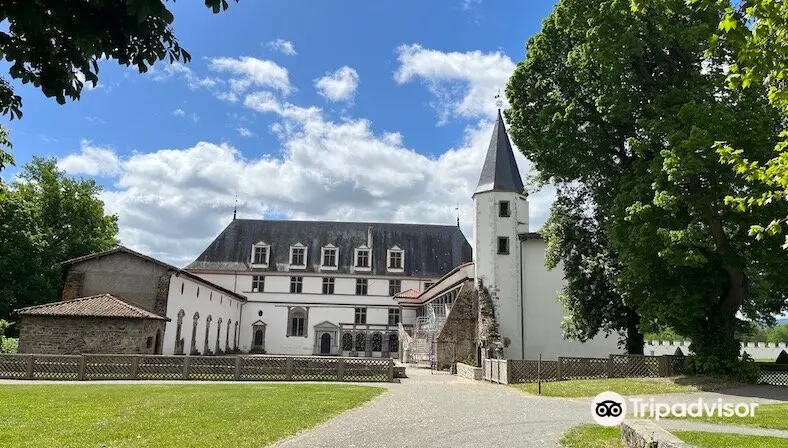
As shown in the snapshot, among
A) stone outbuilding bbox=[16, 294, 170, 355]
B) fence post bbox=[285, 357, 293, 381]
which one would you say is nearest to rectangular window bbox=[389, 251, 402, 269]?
stone outbuilding bbox=[16, 294, 170, 355]

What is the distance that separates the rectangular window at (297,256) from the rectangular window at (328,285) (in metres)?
2.99

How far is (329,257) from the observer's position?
Answer: 55750mm

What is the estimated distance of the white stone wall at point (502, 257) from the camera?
111 ft

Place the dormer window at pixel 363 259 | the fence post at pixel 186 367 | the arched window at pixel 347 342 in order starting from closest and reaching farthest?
1. the fence post at pixel 186 367
2. the arched window at pixel 347 342
3. the dormer window at pixel 363 259

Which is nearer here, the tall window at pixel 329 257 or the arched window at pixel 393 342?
the arched window at pixel 393 342

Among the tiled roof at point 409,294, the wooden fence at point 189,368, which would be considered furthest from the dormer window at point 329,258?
the wooden fence at point 189,368

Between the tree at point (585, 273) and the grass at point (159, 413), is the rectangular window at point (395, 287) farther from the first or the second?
the grass at point (159, 413)

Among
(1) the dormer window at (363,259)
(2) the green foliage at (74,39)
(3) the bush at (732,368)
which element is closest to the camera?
(2) the green foliage at (74,39)

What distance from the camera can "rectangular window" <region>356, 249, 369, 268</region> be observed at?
55406 mm

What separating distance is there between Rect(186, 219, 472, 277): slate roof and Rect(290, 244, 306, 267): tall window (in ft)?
1.71

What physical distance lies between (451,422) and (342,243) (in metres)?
45.8

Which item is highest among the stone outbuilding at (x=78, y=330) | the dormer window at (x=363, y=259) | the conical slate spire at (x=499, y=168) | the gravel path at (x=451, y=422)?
the conical slate spire at (x=499, y=168)

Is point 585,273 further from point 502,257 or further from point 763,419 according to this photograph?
point 763,419

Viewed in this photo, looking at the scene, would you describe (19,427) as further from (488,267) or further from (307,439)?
(488,267)
